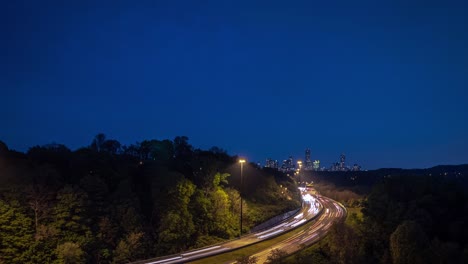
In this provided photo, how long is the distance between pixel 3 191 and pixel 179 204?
1810 cm

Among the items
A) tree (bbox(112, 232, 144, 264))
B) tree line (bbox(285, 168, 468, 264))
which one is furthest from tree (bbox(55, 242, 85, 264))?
tree line (bbox(285, 168, 468, 264))

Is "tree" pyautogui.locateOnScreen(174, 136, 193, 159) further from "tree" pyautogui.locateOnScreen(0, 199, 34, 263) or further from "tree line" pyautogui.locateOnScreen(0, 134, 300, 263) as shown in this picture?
"tree" pyautogui.locateOnScreen(0, 199, 34, 263)

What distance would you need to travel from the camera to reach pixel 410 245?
36.0 meters

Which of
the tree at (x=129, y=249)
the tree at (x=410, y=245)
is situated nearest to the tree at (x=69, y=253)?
the tree at (x=129, y=249)

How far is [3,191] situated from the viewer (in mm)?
32688

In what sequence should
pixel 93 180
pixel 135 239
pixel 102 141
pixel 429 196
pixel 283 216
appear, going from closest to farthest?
pixel 135 239 → pixel 93 180 → pixel 429 196 → pixel 283 216 → pixel 102 141

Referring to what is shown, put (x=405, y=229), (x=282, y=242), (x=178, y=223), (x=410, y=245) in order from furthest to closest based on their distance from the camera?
(x=282, y=242), (x=178, y=223), (x=405, y=229), (x=410, y=245)

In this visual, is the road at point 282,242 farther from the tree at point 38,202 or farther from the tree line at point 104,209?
the tree at point 38,202

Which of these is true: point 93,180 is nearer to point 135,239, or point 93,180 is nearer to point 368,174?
point 135,239

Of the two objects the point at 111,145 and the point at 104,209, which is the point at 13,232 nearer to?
the point at 104,209

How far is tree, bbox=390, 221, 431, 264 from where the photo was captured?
1395 inches

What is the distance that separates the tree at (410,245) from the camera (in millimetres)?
35438

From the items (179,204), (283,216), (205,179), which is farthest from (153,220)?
(283,216)

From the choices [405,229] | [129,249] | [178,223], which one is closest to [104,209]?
[129,249]
